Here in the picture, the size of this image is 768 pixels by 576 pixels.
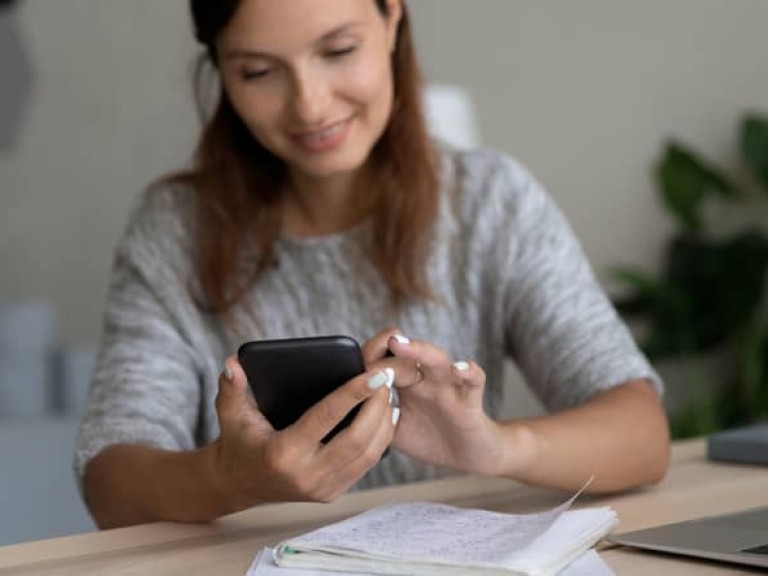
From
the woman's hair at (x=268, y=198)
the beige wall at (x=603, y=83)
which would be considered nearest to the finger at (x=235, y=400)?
the woman's hair at (x=268, y=198)

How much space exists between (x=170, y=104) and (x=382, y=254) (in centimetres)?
261

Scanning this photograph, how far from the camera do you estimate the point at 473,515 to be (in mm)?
1110

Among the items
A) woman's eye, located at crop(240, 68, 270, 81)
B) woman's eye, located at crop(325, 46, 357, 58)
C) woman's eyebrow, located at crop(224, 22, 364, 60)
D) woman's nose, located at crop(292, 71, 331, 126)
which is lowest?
woman's nose, located at crop(292, 71, 331, 126)

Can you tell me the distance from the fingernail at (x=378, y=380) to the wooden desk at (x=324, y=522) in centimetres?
17

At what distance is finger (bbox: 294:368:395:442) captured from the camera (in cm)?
102

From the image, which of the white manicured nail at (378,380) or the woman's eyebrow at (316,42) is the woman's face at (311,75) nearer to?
the woman's eyebrow at (316,42)

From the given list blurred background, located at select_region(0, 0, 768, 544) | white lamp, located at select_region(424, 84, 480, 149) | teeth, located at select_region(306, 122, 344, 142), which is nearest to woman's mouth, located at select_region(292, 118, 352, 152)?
teeth, located at select_region(306, 122, 344, 142)

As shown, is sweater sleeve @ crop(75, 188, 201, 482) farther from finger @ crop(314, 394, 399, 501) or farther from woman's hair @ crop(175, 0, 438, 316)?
finger @ crop(314, 394, 399, 501)

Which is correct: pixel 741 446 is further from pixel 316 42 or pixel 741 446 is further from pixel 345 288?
pixel 316 42

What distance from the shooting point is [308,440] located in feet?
3.43

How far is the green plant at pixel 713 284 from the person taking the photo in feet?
12.0

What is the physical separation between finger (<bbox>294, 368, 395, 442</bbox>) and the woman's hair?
0.62 meters

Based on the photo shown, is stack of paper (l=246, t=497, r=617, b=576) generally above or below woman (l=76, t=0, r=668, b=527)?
below

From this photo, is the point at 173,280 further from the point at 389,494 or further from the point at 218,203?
the point at 389,494
